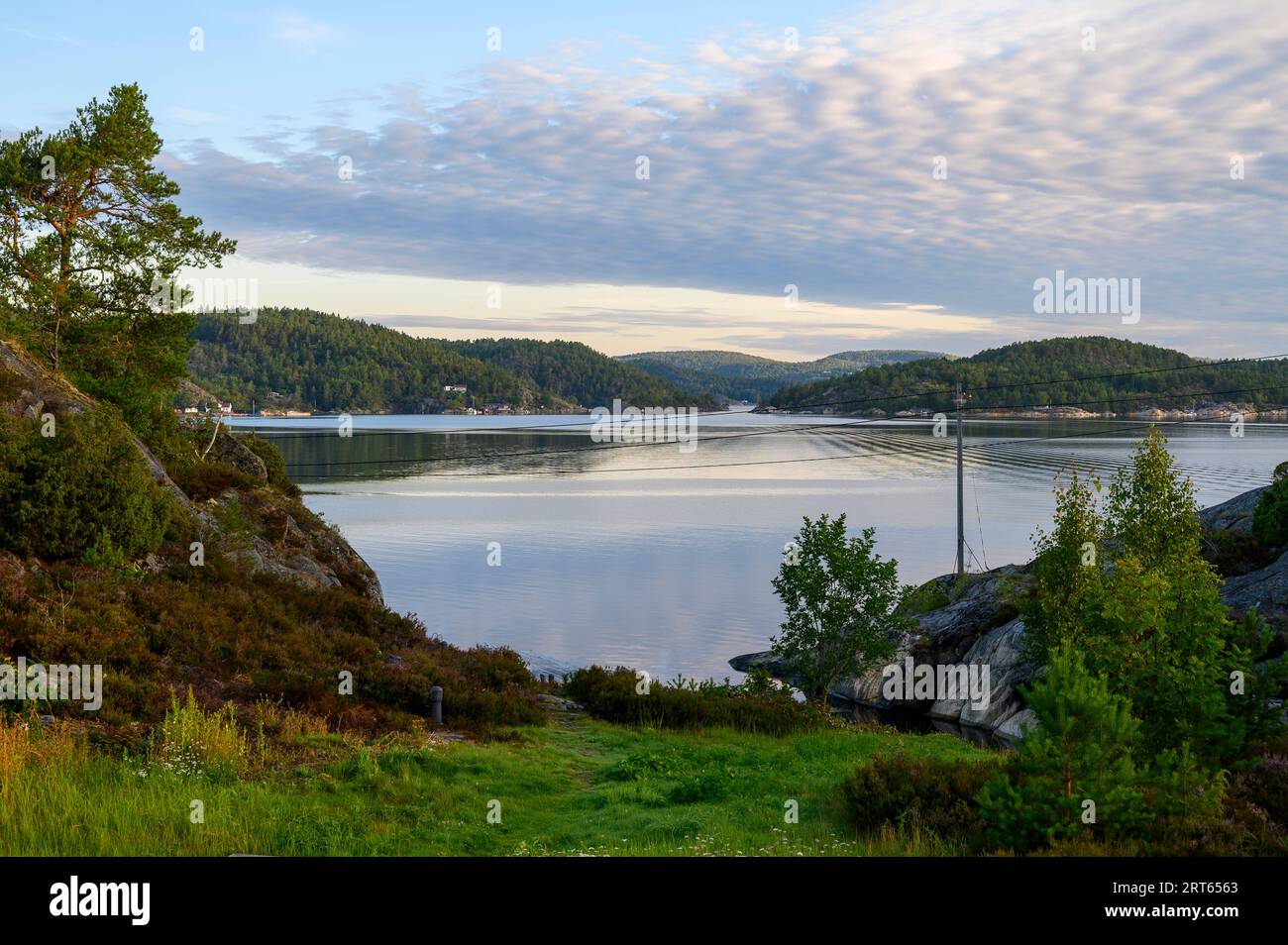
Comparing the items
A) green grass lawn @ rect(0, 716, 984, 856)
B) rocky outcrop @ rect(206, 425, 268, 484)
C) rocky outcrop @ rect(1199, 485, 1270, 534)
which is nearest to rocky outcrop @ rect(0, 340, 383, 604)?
rocky outcrop @ rect(206, 425, 268, 484)

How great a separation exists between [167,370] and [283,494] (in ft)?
19.0

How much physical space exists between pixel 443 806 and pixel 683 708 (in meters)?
10.1

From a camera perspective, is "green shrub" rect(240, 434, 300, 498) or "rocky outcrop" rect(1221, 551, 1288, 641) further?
"green shrub" rect(240, 434, 300, 498)

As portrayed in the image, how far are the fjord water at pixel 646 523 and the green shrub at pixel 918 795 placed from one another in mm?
26224

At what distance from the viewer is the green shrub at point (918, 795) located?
11195 mm

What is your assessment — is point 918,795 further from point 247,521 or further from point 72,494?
point 247,521

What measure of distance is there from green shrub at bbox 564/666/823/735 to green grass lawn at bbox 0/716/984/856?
14.6ft

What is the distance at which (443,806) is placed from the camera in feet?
39.7

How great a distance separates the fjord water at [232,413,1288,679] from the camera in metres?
53.9

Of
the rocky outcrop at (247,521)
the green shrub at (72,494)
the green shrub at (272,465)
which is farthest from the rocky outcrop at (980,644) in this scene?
the green shrub at (72,494)

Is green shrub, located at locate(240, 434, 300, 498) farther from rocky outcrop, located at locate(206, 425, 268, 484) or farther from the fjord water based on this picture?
the fjord water

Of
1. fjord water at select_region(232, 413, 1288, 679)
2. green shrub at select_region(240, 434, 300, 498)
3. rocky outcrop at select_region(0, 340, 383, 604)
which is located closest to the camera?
rocky outcrop at select_region(0, 340, 383, 604)

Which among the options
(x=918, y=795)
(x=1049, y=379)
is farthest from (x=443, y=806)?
(x=1049, y=379)
